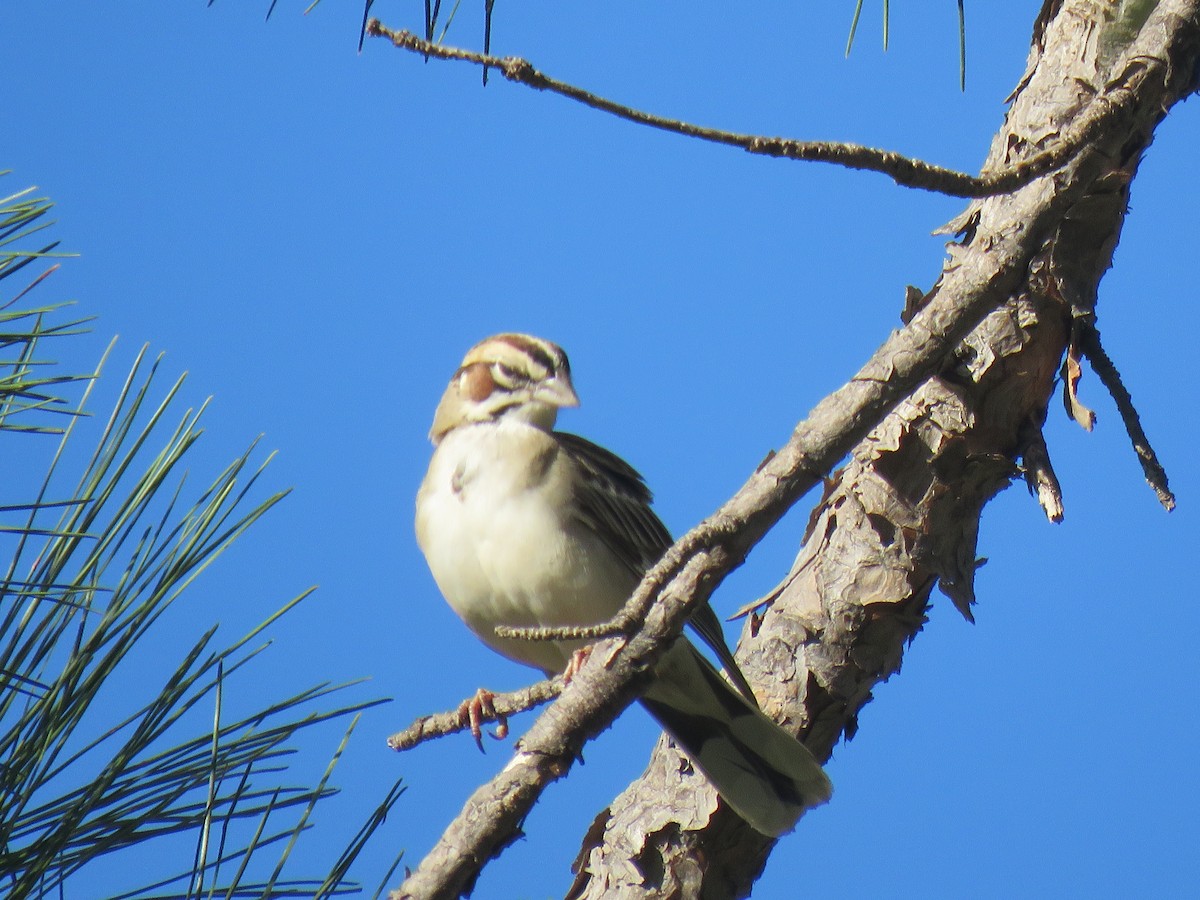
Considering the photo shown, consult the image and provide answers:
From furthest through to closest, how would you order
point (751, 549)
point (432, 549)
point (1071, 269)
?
1. point (432, 549)
2. point (1071, 269)
3. point (751, 549)

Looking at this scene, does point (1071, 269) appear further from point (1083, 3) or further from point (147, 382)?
point (147, 382)

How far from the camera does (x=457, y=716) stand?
3303 millimetres

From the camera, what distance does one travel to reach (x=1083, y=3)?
4527mm

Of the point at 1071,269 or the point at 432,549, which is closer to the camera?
the point at 1071,269

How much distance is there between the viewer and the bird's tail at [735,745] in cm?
426

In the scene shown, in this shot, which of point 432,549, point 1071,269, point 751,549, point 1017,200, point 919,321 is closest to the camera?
point 751,549

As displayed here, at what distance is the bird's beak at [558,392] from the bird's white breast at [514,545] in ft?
0.43

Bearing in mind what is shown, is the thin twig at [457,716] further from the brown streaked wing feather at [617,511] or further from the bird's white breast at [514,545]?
the brown streaked wing feather at [617,511]

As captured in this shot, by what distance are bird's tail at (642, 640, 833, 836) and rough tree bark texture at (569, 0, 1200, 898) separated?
78mm

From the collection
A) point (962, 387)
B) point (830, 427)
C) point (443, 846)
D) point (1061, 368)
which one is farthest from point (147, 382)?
point (1061, 368)

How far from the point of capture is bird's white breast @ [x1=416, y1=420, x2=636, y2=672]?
4711 millimetres

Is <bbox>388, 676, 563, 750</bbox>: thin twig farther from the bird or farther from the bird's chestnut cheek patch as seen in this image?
the bird's chestnut cheek patch

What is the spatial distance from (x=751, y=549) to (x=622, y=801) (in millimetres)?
1813

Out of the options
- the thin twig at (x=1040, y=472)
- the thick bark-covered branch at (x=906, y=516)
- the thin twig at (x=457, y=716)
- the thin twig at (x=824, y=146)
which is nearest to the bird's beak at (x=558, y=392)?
the thick bark-covered branch at (x=906, y=516)
